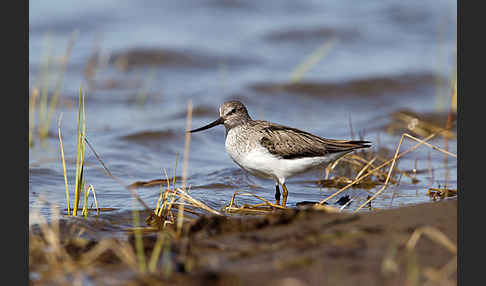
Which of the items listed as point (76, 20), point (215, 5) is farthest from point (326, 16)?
point (76, 20)

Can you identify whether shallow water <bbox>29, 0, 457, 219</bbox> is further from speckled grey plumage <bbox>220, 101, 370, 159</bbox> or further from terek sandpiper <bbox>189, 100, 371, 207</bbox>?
speckled grey plumage <bbox>220, 101, 370, 159</bbox>

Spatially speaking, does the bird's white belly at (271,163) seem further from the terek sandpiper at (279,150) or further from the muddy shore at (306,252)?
the muddy shore at (306,252)

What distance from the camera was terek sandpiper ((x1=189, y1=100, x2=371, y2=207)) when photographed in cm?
649

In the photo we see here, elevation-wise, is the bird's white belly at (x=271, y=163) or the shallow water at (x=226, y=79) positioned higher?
the shallow water at (x=226, y=79)

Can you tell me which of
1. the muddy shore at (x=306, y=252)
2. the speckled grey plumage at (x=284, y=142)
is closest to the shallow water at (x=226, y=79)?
the speckled grey plumage at (x=284, y=142)

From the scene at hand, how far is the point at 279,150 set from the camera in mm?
6520

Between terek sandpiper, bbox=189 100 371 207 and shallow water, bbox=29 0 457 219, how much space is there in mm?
616

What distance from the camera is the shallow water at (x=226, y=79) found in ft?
26.5

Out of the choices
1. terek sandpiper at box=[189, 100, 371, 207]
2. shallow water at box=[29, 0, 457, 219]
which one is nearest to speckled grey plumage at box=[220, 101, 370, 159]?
terek sandpiper at box=[189, 100, 371, 207]

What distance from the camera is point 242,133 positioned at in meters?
6.71

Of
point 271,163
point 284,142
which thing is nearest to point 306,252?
point 271,163

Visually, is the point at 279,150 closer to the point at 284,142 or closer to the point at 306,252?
the point at 284,142

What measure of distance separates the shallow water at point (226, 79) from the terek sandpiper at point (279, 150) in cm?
62

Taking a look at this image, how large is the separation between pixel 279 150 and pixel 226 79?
22.9ft
